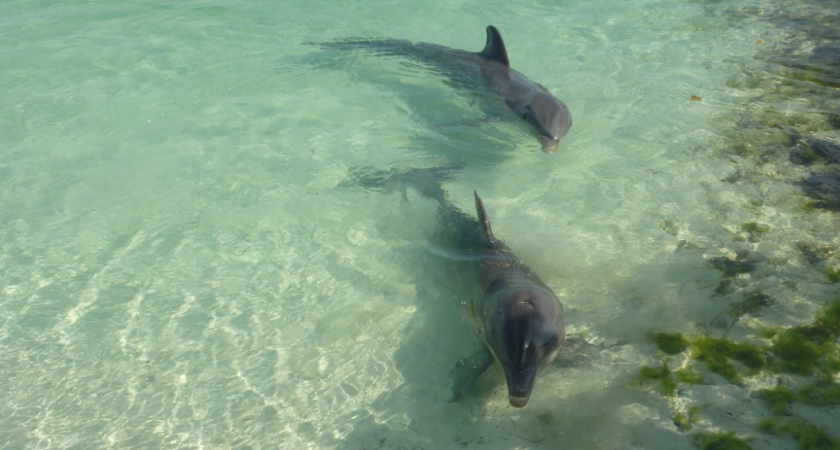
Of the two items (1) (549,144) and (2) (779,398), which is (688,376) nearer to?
(2) (779,398)

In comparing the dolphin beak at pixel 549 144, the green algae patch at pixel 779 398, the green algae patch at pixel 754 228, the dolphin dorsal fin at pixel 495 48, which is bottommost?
the green algae patch at pixel 754 228

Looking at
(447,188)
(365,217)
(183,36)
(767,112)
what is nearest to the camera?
(365,217)

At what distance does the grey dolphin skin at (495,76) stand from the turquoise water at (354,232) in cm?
23

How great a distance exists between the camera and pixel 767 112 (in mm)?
7820

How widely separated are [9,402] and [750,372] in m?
4.95

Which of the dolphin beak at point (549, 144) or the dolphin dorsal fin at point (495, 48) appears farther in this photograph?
the dolphin dorsal fin at point (495, 48)

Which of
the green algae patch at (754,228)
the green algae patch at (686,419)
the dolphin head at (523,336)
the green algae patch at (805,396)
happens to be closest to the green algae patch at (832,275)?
the green algae patch at (754,228)

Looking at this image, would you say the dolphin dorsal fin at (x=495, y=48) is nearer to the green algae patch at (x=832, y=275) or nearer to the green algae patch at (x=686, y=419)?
the green algae patch at (x=832, y=275)

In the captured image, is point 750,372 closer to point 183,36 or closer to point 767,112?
point 767,112

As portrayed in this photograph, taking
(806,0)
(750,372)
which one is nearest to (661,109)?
(750,372)

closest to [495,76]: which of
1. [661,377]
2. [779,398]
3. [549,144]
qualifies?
[549,144]

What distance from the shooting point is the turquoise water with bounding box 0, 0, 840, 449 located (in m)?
4.13

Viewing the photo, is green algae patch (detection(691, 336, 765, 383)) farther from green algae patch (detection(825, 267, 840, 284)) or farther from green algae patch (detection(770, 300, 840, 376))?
green algae patch (detection(825, 267, 840, 284))

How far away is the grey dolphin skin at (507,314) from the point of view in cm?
355
